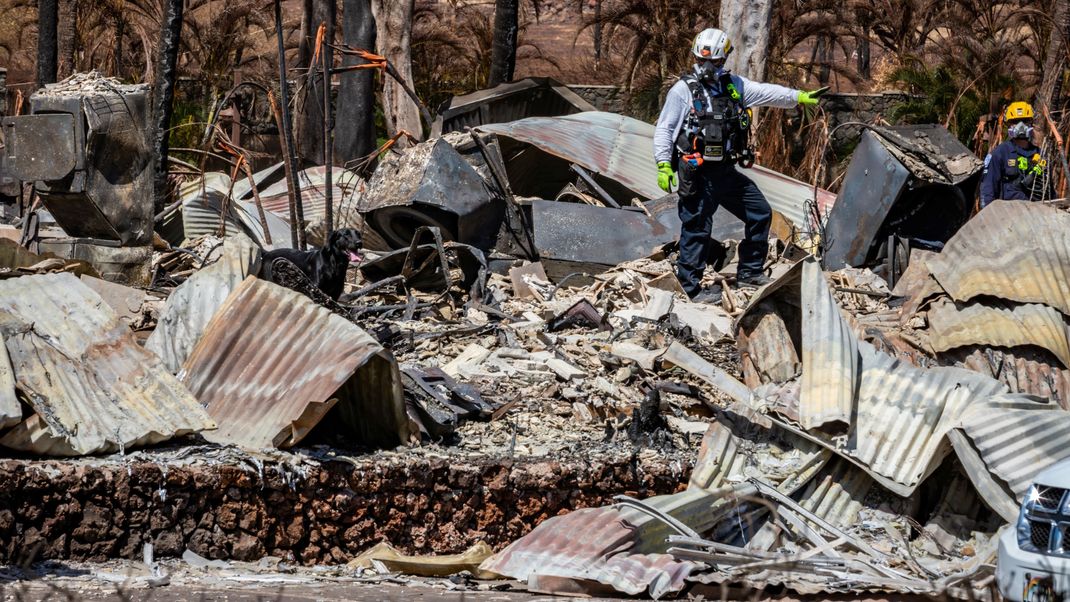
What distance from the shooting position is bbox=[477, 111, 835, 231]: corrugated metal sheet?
10.3 m

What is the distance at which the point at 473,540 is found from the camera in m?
5.23

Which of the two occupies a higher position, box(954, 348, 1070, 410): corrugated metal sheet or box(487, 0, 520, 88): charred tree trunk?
box(487, 0, 520, 88): charred tree trunk

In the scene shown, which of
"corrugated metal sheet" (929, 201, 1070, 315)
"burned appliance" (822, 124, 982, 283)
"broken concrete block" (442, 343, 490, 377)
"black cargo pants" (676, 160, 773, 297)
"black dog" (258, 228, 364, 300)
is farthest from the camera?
"burned appliance" (822, 124, 982, 283)

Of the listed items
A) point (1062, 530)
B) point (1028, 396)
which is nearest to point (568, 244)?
point (1028, 396)

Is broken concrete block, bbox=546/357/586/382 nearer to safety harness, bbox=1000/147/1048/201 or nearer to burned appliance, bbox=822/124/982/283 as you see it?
burned appliance, bbox=822/124/982/283

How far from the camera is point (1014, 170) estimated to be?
9641mm

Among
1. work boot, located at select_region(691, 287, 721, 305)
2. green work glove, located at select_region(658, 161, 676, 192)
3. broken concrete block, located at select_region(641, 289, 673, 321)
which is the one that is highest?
green work glove, located at select_region(658, 161, 676, 192)

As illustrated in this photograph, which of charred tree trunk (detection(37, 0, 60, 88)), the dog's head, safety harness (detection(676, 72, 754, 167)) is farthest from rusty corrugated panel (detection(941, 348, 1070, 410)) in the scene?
charred tree trunk (detection(37, 0, 60, 88))

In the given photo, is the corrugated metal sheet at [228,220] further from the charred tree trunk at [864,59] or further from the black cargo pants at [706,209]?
the charred tree trunk at [864,59]

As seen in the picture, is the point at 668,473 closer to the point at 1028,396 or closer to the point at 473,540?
the point at 473,540

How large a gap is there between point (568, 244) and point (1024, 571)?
5391 millimetres

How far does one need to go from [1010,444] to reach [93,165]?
210 inches

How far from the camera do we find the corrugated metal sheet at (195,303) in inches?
217

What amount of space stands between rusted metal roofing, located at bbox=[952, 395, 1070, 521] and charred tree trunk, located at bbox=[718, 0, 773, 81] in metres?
6.79
